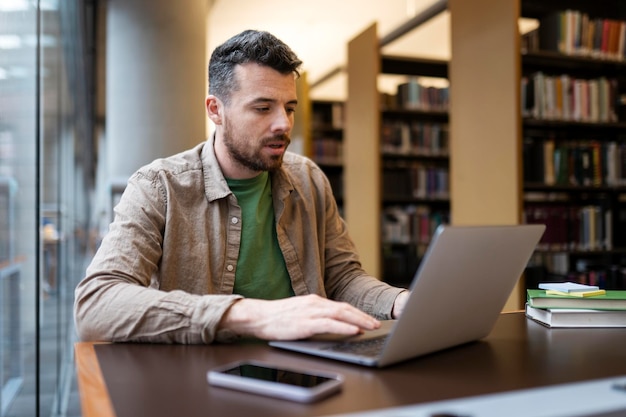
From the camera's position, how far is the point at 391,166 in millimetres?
5223

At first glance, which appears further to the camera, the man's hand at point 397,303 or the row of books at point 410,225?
the row of books at point 410,225

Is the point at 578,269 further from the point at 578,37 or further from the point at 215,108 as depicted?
the point at 215,108

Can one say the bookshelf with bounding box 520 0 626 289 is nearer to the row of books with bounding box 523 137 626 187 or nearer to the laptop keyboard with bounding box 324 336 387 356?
the row of books with bounding box 523 137 626 187

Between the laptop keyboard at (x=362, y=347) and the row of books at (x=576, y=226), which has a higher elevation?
the row of books at (x=576, y=226)

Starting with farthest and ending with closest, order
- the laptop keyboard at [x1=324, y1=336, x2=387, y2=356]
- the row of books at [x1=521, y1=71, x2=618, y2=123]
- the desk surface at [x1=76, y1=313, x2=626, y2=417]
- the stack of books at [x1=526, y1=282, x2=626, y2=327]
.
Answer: the row of books at [x1=521, y1=71, x2=618, y2=123] < the stack of books at [x1=526, y1=282, x2=626, y2=327] < the laptop keyboard at [x1=324, y1=336, x2=387, y2=356] < the desk surface at [x1=76, y1=313, x2=626, y2=417]

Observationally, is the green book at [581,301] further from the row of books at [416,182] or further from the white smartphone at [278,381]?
the row of books at [416,182]

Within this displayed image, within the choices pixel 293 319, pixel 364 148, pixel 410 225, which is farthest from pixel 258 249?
pixel 410 225

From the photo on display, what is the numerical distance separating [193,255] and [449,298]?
2.20 ft

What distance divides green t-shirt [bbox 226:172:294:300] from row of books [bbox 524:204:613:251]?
277cm

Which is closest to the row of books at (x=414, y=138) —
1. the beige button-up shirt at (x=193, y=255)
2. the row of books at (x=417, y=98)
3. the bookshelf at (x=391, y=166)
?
the bookshelf at (x=391, y=166)

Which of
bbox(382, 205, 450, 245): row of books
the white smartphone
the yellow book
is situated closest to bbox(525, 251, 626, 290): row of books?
bbox(382, 205, 450, 245): row of books

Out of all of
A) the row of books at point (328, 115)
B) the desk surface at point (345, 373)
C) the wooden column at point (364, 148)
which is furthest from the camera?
the row of books at point (328, 115)

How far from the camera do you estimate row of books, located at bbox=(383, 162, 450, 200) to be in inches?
200

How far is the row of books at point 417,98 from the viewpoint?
501 cm
